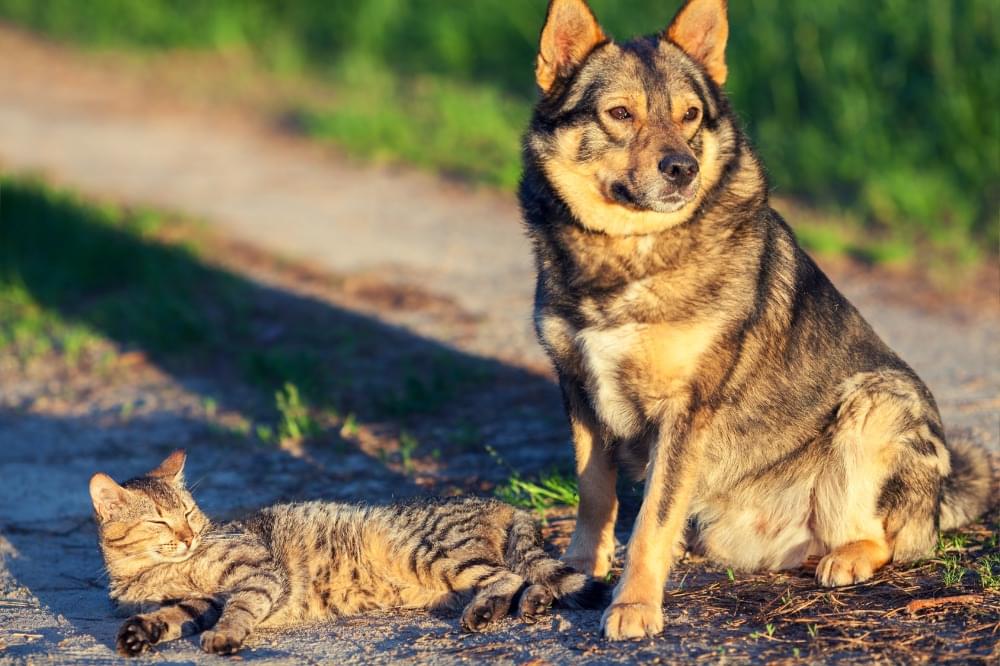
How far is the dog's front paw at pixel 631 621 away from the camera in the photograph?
422 cm

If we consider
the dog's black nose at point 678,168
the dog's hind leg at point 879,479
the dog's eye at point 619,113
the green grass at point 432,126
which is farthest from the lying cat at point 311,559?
the green grass at point 432,126

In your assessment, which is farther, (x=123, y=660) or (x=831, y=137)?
(x=831, y=137)

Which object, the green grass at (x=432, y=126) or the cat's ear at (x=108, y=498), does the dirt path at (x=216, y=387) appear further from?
the cat's ear at (x=108, y=498)

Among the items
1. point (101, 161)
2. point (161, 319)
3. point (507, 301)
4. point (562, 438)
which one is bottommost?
point (562, 438)

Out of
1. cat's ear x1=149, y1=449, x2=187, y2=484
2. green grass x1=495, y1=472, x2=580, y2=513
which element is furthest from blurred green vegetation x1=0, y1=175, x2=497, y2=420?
cat's ear x1=149, y1=449, x2=187, y2=484

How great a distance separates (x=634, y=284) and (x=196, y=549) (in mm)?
1926

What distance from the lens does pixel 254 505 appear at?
19.9 feet

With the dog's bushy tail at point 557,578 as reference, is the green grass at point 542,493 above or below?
above

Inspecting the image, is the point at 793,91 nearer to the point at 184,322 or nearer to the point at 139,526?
the point at 184,322

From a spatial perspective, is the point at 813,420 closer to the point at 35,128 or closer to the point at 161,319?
the point at 161,319

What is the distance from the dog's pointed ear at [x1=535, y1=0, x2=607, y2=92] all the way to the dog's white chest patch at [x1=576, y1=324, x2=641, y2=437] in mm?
1055

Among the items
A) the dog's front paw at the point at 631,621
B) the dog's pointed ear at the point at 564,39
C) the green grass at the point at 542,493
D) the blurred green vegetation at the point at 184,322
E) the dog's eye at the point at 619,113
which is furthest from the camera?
the blurred green vegetation at the point at 184,322

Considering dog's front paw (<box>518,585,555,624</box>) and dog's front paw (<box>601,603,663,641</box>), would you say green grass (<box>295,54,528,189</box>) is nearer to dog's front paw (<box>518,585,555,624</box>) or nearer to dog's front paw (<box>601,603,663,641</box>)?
dog's front paw (<box>518,585,555,624</box>)

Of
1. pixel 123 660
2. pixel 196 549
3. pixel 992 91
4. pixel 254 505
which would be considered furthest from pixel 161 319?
pixel 992 91
